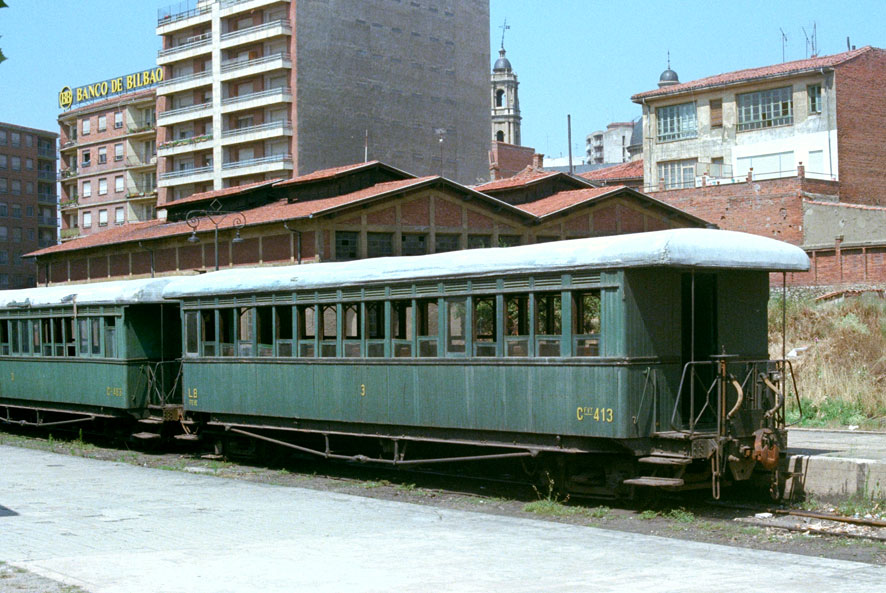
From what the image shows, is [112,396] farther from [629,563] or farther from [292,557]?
[629,563]

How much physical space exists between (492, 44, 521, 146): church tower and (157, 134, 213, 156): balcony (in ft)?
171

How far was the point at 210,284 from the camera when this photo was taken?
18406 mm

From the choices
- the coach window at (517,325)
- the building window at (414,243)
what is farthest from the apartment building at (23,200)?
the coach window at (517,325)

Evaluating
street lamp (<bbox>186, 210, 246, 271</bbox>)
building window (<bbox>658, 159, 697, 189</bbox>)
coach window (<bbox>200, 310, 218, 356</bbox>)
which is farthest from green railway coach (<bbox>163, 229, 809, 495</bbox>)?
building window (<bbox>658, 159, 697, 189</bbox>)

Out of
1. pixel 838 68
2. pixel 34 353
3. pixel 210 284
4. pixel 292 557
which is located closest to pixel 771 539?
pixel 292 557

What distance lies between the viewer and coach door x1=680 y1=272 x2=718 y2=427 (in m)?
12.7

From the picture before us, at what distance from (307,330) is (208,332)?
2.78 metres

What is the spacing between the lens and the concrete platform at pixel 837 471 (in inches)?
486

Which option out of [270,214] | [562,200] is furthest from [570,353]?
[562,200]

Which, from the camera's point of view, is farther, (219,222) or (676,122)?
(676,122)

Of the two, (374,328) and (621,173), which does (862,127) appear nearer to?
(621,173)

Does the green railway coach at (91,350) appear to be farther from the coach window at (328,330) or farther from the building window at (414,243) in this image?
the building window at (414,243)

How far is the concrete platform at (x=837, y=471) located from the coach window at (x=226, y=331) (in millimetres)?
8529

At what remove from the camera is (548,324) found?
42.1 feet
